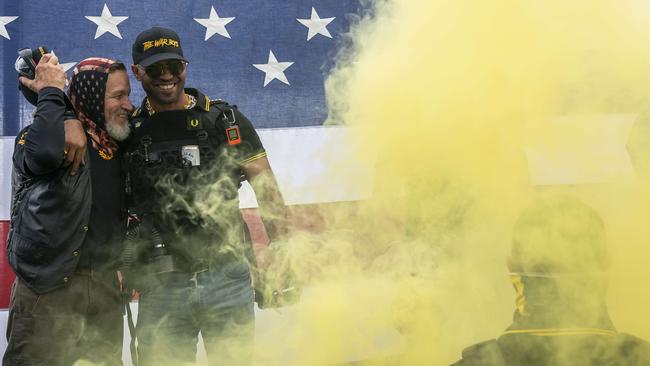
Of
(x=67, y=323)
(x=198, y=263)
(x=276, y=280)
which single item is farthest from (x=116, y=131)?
(x=276, y=280)

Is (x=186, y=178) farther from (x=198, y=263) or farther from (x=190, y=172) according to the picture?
(x=198, y=263)

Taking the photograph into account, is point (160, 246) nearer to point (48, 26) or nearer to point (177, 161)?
point (177, 161)

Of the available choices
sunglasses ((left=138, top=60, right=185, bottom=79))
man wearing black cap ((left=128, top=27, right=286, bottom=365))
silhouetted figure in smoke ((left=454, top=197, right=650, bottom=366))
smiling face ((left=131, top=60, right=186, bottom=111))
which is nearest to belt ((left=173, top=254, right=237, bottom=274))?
man wearing black cap ((left=128, top=27, right=286, bottom=365))

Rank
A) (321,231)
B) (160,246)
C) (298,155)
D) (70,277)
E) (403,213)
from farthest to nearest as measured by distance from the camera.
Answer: (298,155)
(321,231)
(403,213)
(160,246)
(70,277)

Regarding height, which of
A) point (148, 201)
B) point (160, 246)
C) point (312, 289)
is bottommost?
point (312, 289)

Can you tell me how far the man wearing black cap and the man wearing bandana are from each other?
0.12 metres

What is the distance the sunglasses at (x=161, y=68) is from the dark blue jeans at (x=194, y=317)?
0.82 meters

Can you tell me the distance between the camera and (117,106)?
9.81ft

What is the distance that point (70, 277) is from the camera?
9.16ft

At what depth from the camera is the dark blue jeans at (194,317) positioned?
9.84ft

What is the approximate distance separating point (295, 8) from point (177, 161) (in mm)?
1631

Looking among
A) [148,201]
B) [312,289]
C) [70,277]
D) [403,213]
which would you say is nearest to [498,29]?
[403,213]

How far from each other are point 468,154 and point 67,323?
1.73 meters

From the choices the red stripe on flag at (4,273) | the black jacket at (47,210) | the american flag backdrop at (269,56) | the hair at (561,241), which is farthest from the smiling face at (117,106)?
the hair at (561,241)
